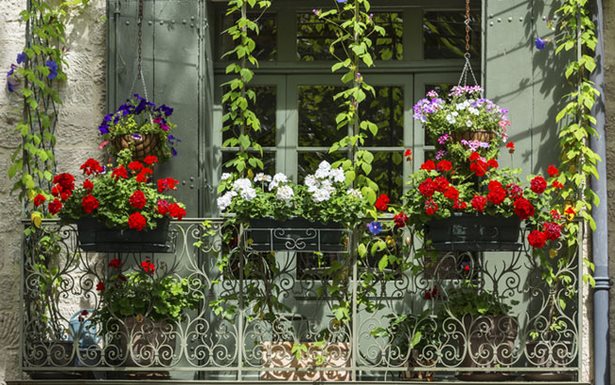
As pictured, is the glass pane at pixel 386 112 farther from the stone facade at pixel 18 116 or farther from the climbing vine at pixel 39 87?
the climbing vine at pixel 39 87

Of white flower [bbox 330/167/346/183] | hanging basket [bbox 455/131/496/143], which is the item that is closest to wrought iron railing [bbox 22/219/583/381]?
white flower [bbox 330/167/346/183]

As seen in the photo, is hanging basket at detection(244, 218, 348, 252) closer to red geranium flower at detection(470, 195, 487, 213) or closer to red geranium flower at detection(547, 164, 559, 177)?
red geranium flower at detection(470, 195, 487, 213)

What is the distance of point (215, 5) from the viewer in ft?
34.6

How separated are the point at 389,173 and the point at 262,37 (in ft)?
3.98

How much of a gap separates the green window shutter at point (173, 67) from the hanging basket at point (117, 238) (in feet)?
2.37

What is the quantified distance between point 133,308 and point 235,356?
652 mm

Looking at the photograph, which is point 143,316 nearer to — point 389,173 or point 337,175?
point 337,175

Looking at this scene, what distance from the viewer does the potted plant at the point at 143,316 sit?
9570 millimetres

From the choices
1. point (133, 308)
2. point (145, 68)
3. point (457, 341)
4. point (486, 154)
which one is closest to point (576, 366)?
point (457, 341)

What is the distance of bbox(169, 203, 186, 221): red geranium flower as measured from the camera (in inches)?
372

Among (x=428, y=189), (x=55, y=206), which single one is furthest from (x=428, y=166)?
(x=55, y=206)

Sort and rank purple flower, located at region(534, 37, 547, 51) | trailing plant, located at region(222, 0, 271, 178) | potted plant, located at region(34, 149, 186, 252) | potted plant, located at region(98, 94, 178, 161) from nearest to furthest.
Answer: potted plant, located at region(34, 149, 186, 252) → potted plant, located at region(98, 94, 178, 161) → purple flower, located at region(534, 37, 547, 51) → trailing plant, located at region(222, 0, 271, 178)

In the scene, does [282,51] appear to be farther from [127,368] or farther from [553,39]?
[127,368]

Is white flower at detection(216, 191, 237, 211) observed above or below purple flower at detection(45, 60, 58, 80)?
below
